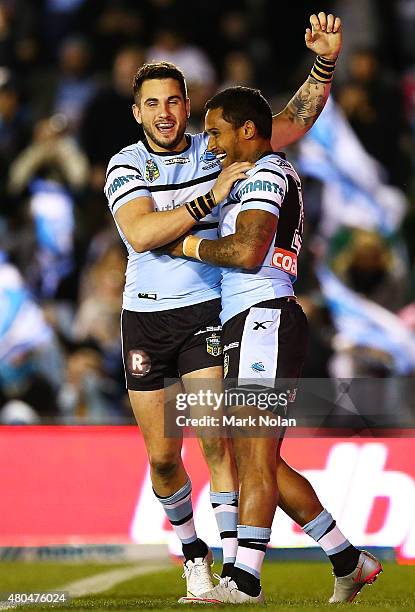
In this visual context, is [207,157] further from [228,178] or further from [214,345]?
[214,345]

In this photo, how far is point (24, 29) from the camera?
14.9 metres

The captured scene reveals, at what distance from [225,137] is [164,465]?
1693mm

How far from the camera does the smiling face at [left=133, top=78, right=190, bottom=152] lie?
7.10m

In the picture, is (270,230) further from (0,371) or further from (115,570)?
(0,371)

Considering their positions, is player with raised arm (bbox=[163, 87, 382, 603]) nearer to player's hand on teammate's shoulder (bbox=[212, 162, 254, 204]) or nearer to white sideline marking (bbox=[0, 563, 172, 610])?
player's hand on teammate's shoulder (bbox=[212, 162, 254, 204])

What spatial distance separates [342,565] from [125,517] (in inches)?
92.6

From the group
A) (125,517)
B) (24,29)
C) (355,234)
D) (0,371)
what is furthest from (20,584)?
(24,29)

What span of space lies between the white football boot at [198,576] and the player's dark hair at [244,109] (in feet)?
7.15

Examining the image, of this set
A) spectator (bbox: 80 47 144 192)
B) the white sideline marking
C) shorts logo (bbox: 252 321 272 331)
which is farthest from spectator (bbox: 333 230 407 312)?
shorts logo (bbox: 252 321 272 331)

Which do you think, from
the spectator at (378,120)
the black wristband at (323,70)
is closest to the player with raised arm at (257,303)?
the black wristband at (323,70)

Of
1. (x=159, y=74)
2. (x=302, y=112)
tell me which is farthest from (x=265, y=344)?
(x=302, y=112)

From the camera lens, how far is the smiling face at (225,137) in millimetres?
6930

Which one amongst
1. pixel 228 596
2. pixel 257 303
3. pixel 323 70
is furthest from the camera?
pixel 323 70

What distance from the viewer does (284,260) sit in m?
6.89
